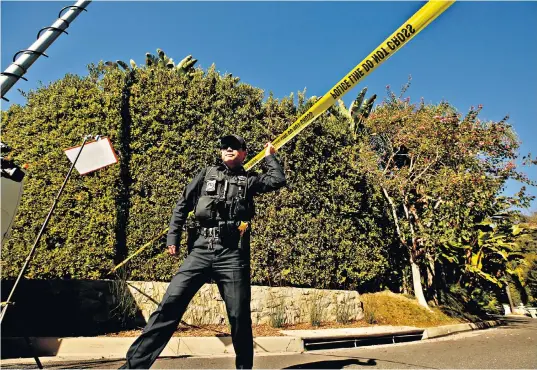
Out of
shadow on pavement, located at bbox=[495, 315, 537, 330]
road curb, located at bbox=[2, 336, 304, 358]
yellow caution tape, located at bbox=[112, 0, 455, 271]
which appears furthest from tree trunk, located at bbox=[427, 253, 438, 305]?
yellow caution tape, located at bbox=[112, 0, 455, 271]

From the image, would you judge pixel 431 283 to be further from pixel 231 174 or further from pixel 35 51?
pixel 35 51

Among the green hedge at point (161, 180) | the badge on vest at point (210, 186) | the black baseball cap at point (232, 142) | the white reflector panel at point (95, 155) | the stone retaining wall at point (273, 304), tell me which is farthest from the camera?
the green hedge at point (161, 180)

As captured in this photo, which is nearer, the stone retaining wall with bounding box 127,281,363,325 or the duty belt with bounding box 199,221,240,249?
the duty belt with bounding box 199,221,240,249

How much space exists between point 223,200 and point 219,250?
421mm

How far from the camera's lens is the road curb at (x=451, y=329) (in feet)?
24.6

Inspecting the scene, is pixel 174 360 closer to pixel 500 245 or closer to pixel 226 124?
pixel 226 124

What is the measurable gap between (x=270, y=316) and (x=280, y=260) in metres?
1.14

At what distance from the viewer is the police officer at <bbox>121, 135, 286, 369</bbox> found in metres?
2.98

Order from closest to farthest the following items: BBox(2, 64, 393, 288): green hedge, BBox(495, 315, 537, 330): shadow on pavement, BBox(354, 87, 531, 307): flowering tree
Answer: BBox(2, 64, 393, 288): green hedge, BBox(354, 87, 531, 307): flowering tree, BBox(495, 315, 537, 330): shadow on pavement

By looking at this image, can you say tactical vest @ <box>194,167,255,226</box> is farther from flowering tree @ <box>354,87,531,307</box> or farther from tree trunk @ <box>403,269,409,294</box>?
tree trunk @ <box>403,269,409,294</box>

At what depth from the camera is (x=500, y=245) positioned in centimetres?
1131

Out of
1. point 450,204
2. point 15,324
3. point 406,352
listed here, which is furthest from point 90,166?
point 450,204

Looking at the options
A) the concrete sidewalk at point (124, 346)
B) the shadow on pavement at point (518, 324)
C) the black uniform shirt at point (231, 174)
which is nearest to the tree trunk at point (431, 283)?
the shadow on pavement at point (518, 324)

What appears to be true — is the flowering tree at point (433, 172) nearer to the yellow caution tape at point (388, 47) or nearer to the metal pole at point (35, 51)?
the yellow caution tape at point (388, 47)
